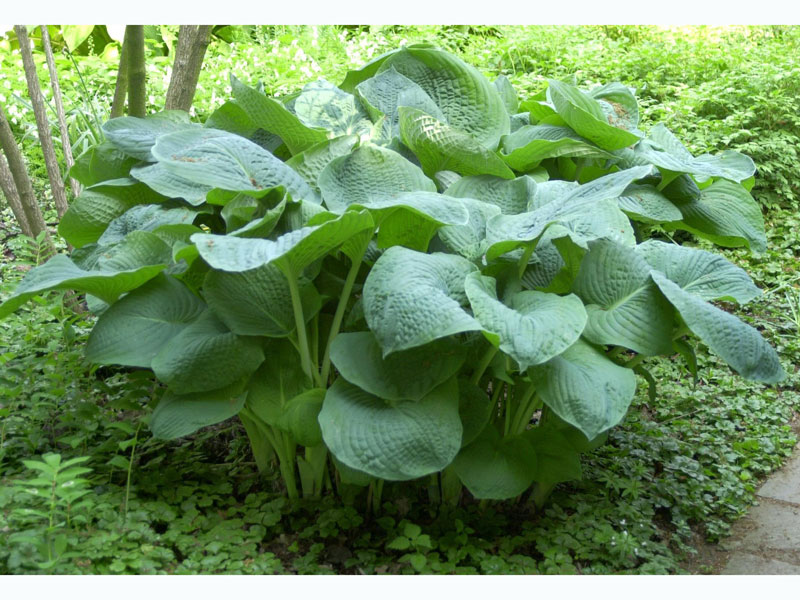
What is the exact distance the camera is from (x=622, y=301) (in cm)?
186

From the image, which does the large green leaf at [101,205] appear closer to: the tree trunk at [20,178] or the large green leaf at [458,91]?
the tree trunk at [20,178]

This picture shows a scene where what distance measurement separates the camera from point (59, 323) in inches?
110

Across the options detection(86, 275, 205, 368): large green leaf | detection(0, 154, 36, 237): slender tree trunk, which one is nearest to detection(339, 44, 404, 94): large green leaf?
detection(86, 275, 205, 368): large green leaf

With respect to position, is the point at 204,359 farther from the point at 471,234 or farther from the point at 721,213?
the point at 721,213

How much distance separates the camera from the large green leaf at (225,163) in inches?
73.5

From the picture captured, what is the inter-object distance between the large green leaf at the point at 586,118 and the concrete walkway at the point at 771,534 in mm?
1131

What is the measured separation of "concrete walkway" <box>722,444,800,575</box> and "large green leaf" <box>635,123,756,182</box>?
953mm

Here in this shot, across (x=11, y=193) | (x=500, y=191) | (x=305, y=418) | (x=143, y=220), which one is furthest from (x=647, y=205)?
(x=11, y=193)

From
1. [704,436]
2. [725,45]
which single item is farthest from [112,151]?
[725,45]

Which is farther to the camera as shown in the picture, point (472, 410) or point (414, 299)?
point (472, 410)

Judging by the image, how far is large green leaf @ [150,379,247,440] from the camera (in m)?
1.88

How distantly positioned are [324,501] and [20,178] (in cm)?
177

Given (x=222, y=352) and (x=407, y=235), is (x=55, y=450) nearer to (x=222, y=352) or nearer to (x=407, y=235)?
(x=222, y=352)

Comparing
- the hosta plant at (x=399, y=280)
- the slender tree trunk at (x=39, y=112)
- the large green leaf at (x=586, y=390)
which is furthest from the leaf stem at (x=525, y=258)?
the slender tree trunk at (x=39, y=112)
